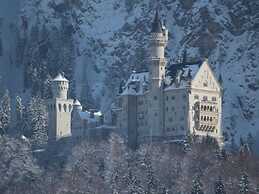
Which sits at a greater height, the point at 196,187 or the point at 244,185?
the point at 244,185

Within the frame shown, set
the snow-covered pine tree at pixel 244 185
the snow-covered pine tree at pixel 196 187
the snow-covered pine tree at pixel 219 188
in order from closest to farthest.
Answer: the snow-covered pine tree at pixel 196 187
the snow-covered pine tree at pixel 219 188
the snow-covered pine tree at pixel 244 185

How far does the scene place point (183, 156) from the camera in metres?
182

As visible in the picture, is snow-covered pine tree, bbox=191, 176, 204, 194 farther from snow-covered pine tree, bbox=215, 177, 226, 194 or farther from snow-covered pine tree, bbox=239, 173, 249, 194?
snow-covered pine tree, bbox=239, 173, 249, 194

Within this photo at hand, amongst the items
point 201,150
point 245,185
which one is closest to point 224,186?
point 245,185

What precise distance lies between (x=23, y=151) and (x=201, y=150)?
28849 mm

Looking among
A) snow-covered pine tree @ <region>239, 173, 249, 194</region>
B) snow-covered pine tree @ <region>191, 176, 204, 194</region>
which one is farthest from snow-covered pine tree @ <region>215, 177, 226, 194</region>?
snow-covered pine tree @ <region>239, 173, 249, 194</region>

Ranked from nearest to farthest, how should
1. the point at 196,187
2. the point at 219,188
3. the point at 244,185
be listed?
the point at 196,187 → the point at 219,188 → the point at 244,185

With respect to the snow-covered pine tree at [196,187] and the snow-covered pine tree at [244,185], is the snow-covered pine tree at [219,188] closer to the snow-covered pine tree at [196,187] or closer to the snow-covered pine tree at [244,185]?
the snow-covered pine tree at [196,187]

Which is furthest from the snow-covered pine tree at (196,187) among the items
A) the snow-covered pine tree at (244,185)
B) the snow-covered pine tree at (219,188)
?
the snow-covered pine tree at (244,185)

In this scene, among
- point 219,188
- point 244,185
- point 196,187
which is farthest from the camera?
point 244,185

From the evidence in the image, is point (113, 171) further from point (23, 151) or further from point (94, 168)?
point (23, 151)

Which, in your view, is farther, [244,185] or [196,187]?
[244,185]

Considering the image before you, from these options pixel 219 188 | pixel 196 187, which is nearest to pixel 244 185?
pixel 219 188

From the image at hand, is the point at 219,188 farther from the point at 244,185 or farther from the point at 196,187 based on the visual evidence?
the point at 244,185
